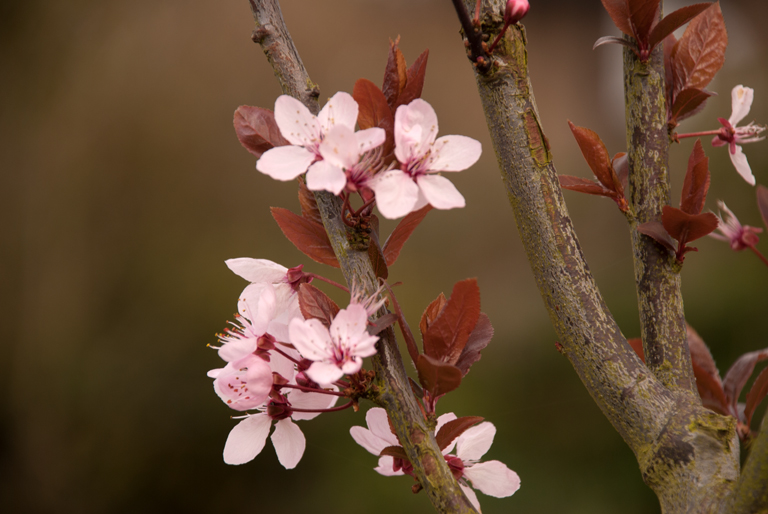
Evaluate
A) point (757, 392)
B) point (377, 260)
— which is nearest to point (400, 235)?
point (377, 260)

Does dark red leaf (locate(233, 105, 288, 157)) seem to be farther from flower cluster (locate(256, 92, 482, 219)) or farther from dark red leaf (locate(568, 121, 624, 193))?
dark red leaf (locate(568, 121, 624, 193))

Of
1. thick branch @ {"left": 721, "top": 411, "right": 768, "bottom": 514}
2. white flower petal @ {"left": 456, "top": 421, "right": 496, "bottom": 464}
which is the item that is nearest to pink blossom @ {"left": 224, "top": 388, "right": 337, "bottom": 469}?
white flower petal @ {"left": 456, "top": 421, "right": 496, "bottom": 464}

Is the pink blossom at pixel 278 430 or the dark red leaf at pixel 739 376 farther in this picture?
the dark red leaf at pixel 739 376

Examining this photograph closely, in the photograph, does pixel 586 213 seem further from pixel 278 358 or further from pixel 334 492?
pixel 278 358

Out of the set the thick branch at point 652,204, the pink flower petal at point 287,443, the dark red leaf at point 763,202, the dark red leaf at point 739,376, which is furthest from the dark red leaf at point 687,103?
the pink flower petal at point 287,443

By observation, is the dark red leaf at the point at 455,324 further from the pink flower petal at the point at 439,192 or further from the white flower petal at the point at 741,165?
the white flower petal at the point at 741,165

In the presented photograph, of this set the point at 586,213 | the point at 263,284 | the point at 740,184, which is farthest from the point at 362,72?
the point at 263,284

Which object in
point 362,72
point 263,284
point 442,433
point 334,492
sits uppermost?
point 362,72
